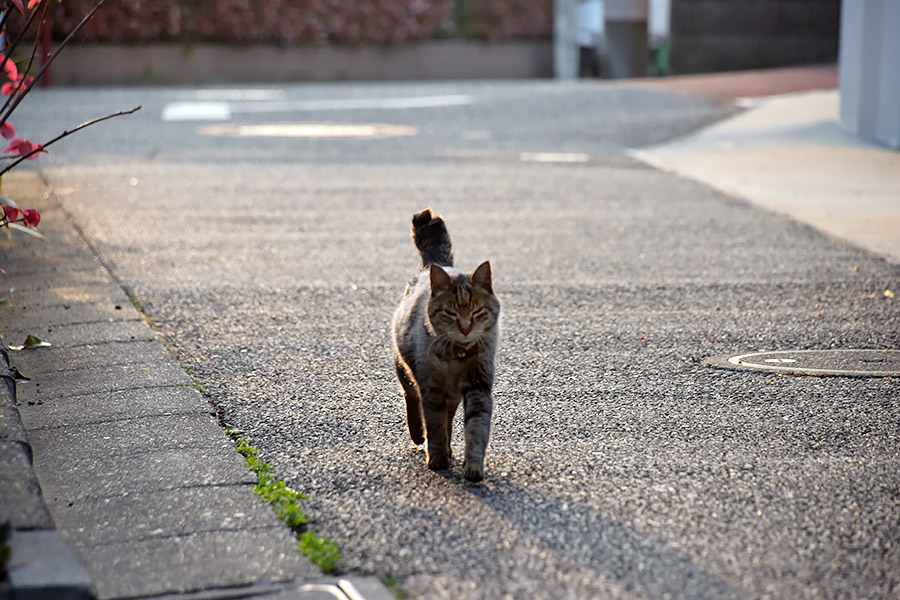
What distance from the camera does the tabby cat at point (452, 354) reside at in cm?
371

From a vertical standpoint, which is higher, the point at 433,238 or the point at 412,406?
the point at 433,238

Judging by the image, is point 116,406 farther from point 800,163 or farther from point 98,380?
point 800,163

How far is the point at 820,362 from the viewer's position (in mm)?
5230

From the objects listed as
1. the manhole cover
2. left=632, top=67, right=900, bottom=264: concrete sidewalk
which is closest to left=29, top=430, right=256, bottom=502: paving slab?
the manhole cover

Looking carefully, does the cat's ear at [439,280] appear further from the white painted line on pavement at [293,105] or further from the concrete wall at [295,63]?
the concrete wall at [295,63]

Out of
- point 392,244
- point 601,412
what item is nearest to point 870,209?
point 392,244

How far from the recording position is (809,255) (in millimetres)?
7816

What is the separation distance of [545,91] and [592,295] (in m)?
12.8

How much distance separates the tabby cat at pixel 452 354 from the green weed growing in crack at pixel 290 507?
21.7 inches

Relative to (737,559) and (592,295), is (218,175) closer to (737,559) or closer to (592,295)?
(592,295)

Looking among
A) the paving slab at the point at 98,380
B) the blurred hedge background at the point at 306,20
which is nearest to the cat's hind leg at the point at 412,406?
the paving slab at the point at 98,380

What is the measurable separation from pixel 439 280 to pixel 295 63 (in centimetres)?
2126

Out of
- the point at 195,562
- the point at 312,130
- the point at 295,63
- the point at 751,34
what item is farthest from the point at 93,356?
the point at 751,34

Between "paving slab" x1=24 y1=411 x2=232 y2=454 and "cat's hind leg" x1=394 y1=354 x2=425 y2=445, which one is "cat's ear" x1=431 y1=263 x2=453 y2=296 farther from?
"paving slab" x1=24 y1=411 x2=232 y2=454
